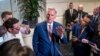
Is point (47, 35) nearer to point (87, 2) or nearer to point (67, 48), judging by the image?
point (67, 48)

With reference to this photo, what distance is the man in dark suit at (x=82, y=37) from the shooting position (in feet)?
13.8

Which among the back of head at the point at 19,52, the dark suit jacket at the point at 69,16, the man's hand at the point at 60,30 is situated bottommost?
the dark suit jacket at the point at 69,16

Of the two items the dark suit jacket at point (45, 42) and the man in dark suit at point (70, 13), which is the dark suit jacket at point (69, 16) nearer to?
the man in dark suit at point (70, 13)

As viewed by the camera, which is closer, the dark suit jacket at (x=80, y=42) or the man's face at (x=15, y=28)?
the man's face at (x=15, y=28)

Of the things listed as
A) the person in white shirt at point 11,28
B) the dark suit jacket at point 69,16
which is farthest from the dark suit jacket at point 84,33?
the dark suit jacket at point 69,16

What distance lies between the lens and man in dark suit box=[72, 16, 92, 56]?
4.21 m

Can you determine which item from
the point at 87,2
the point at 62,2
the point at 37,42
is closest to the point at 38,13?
the point at 62,2

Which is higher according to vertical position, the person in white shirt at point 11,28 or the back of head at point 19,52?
the back of head at point 19,52

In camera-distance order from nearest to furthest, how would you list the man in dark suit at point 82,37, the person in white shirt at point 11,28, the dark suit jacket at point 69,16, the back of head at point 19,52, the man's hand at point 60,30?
the back of head at point 19,52, the person in white shirt at point 11,28, the man's hand at point 60,30, the man in dark suit at point 82,37, the dark suit jacket at point 69,16

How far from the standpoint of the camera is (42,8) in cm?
786

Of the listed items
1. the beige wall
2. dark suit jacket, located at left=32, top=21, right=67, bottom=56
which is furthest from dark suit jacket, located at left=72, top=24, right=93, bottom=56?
the beige wall

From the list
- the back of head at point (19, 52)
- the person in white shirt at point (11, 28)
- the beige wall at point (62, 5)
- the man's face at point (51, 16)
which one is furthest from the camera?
the beige wall at point (62, 5)

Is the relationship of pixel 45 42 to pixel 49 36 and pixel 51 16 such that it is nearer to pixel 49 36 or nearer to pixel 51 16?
pixel 49 36

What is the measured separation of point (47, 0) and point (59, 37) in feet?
15.4
